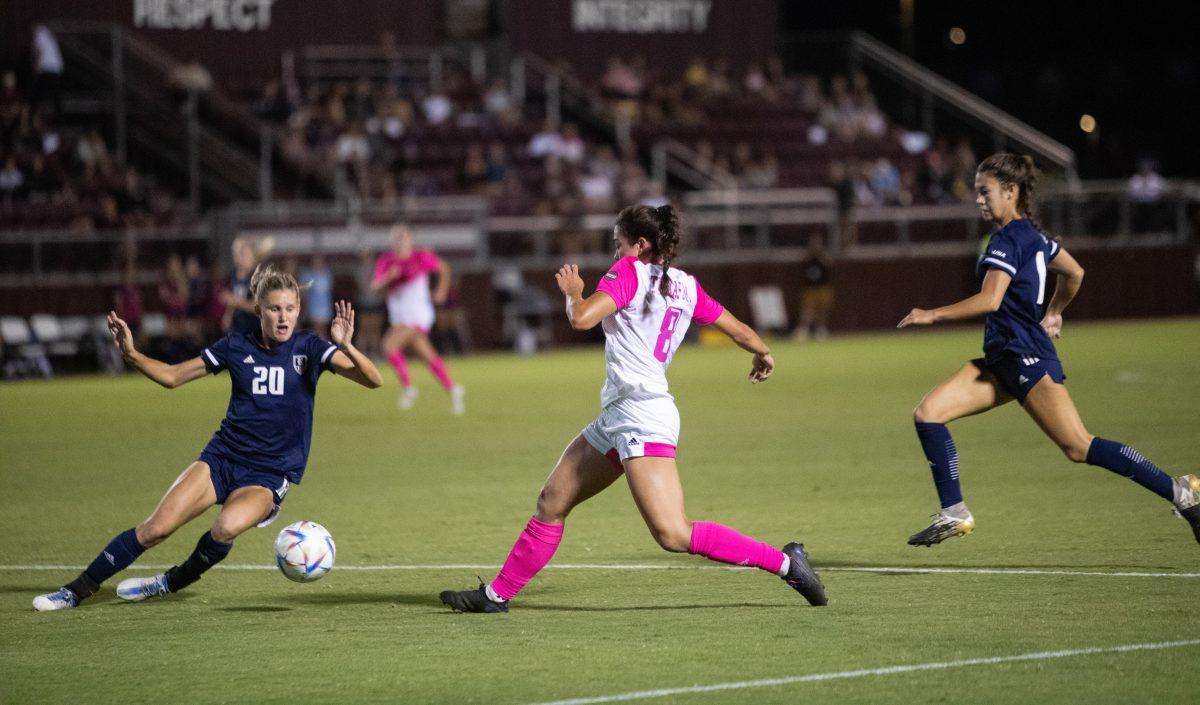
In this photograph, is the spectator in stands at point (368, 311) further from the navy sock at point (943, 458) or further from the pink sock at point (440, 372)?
the navy sock at point (943, 458)

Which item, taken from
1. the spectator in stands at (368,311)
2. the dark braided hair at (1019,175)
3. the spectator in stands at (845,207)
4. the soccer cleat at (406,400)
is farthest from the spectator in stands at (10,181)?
the dark braided hair at (1019,175)

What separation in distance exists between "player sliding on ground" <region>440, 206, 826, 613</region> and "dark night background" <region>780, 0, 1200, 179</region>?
39.1m

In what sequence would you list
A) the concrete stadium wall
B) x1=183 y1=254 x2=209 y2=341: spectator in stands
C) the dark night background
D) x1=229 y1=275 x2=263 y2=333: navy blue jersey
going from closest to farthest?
1. x1=229 y1=275 x2=263 y2=333: navy blue jersey
2. x1=183 y1=254 x2=209 y2=341: spectator in stands
3. the concrete stadium wall
4. the dark night background

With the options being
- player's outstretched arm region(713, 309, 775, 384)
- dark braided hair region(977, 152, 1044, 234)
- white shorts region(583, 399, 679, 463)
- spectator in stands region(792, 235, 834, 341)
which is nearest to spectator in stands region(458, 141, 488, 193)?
spectator in stands region(792, 235, 834, 341)

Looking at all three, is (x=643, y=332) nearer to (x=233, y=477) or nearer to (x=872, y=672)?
(x=872, y=672)

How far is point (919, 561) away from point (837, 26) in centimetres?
3988

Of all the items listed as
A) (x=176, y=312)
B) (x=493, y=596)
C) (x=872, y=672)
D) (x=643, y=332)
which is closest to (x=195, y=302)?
(x=176, y=312)

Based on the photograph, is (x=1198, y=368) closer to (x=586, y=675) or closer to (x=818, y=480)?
(x=818, y=480)

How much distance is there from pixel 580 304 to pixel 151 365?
2456 mm

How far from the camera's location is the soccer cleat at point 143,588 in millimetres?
8570

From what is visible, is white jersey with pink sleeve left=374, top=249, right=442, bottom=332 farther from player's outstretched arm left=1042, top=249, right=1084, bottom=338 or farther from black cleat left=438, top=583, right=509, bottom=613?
black cleat left=438, top=583, right=509, bottom=613

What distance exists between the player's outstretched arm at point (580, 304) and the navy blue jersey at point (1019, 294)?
2.50 metres

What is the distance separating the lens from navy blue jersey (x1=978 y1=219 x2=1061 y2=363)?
29.6 feet

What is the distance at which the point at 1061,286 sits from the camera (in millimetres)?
9625
